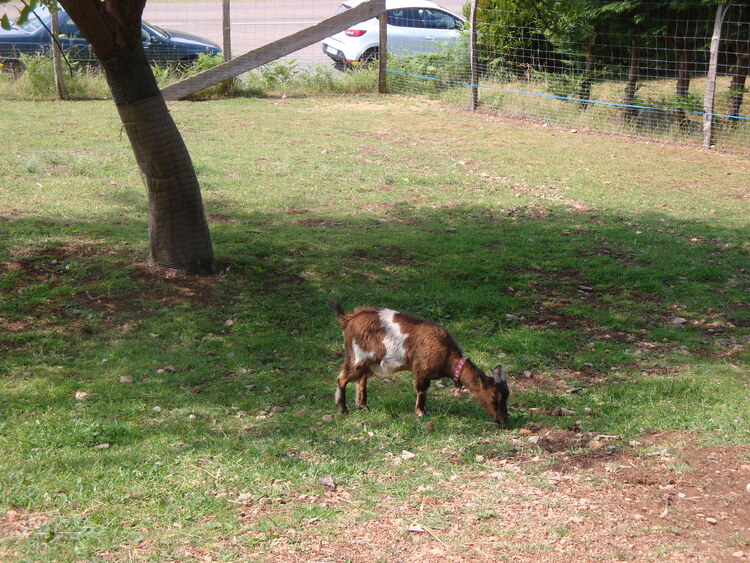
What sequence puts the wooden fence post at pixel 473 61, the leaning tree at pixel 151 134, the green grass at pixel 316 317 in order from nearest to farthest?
the green grass at pixel 316 317 → the leaning tree at pixel 151 134 → the wooden fence post at pixel 473 61

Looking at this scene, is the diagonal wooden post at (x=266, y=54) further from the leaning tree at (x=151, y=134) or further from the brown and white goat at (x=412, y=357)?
the brown and white goat at (x=412, y=357)

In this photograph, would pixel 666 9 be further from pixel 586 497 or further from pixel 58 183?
pixel 586 497

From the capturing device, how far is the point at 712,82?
14.1 metres

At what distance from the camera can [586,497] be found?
469 centimetres

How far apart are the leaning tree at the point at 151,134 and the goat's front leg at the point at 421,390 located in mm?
3483

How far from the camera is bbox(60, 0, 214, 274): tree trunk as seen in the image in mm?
7434

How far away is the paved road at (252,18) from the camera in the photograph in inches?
1023

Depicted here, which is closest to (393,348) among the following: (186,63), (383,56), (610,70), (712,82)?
(712,82)

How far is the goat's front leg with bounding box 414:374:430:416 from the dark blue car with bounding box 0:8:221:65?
15386 mm

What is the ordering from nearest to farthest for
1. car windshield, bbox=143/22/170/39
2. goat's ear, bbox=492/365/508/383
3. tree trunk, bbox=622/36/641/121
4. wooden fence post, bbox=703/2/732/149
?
1. goat's ear, bbox=492/365/508/383
2. wooden fence post, bbox=703/2/732/149
3. tree trunk, bbox=622/36/641/121
4. car windshield, bbox=143/22/170/39

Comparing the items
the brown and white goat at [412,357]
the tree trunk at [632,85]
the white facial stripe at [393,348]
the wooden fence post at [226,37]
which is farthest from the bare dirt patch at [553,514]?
the wooden fence post at [226,37]

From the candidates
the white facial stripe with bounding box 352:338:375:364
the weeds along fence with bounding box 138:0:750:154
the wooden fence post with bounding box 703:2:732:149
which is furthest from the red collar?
the wooden fence post with bounding box 703:2:732:149

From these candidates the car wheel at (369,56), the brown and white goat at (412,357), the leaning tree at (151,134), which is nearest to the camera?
the brown and white goat at (412,357)

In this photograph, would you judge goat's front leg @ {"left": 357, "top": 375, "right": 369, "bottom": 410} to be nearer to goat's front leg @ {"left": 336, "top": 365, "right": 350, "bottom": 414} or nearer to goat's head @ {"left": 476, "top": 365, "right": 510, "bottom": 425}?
goat's front leg @ {"left": 336, "top": 365, "right": 350, "bottom": 414}
